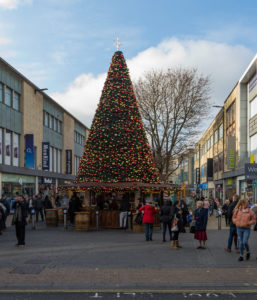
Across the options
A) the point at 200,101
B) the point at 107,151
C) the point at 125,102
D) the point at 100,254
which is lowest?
the point at 100,254

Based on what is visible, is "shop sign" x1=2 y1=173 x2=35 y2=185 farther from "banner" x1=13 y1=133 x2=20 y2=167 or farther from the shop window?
the shop window

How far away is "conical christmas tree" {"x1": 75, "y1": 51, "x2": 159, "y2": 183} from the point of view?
22.1 meters

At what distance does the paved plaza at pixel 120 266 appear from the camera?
8.57m

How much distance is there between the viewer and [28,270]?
997cm

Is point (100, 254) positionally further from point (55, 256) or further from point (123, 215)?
point (123, 215)

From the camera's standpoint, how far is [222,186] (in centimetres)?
5394

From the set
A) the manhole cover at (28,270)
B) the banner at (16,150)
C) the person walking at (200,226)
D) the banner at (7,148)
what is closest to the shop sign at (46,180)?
the banner at (16,150)

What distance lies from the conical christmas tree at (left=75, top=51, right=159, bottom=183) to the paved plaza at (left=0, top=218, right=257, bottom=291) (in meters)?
6.37

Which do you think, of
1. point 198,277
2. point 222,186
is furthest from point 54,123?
point 198,277


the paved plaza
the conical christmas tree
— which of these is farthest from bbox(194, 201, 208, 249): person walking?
the conical christmas tree

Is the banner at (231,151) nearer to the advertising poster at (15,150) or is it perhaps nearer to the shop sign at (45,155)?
the shop sign at (45,155)

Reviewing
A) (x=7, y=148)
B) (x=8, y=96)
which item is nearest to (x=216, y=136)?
(x=8, y=96)

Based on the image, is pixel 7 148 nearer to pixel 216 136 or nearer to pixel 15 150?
pixel 15 150

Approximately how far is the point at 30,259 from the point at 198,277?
15.5 ft
